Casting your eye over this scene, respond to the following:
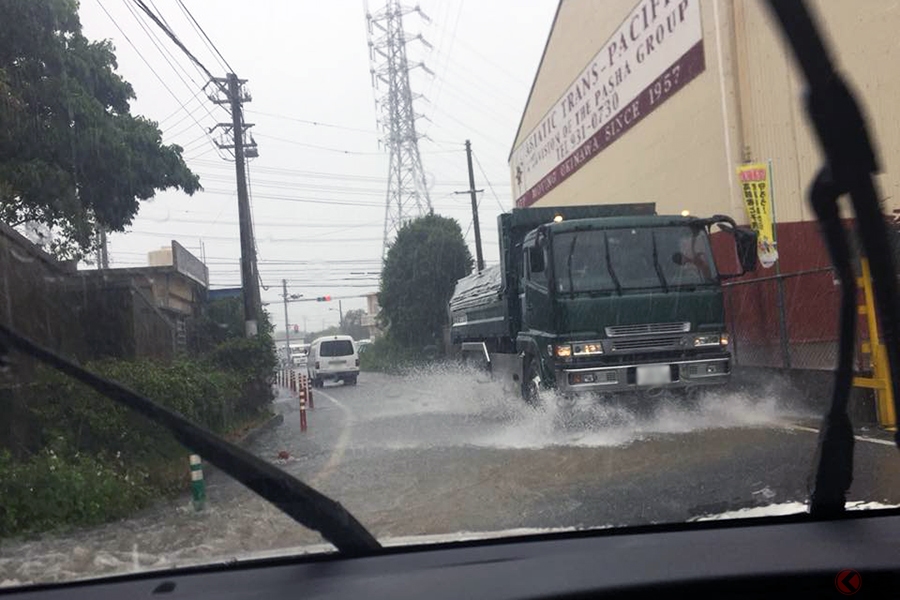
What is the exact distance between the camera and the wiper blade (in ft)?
9.05

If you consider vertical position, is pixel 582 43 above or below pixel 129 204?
above

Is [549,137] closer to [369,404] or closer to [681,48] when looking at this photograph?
[681,48]

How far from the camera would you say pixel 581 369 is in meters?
9.64

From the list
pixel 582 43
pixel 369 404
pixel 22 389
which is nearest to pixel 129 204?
pixel 22 389

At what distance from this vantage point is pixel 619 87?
18031 mm

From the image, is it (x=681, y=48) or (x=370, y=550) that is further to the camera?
(x=681, y=48)

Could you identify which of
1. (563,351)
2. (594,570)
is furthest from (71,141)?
(563,351)

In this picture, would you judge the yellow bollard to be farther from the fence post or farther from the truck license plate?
the truck license plate

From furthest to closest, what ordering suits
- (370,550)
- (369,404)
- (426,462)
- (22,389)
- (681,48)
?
1. (681,48)
2. (369,404)
3. (426,462)
4. (22,389)
5. (370,550)

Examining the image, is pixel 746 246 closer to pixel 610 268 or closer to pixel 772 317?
pixel 610 268

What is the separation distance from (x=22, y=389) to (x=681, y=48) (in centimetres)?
1377

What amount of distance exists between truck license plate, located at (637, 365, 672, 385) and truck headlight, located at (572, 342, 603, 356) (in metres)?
0.51

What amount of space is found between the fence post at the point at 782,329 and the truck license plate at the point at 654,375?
122 cm

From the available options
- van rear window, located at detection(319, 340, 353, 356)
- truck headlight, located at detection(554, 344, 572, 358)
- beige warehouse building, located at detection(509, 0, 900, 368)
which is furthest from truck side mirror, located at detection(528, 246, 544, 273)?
van rear window, located at detection(319, 340, 353, 356)
